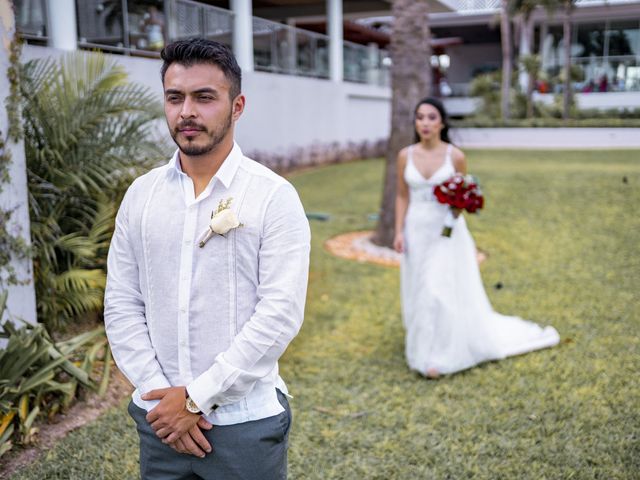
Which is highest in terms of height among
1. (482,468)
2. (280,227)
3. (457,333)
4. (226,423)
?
(280,227)

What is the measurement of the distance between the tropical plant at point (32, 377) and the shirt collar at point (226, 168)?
2.18 m

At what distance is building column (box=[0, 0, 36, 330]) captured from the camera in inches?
168

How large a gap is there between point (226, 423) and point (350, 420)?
243 centimetres

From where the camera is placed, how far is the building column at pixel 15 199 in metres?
4.26

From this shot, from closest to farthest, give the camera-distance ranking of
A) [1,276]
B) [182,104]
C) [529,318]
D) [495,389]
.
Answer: [182,104], [1,276], [495,389], [529,318]

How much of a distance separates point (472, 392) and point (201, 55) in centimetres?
352

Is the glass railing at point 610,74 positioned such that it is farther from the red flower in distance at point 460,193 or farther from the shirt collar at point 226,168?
the shirt collar at point 226,168

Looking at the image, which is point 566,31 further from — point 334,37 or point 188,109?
point 188,109

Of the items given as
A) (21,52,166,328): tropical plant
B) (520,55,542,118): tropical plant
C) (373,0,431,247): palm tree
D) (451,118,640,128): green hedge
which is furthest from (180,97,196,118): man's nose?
(520,55,542,118): tropical plant

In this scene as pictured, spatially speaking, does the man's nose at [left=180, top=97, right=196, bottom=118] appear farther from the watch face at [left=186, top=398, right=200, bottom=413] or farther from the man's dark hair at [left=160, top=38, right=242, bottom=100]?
the watch face at [left=186, top=398, right=200, bottom=413]

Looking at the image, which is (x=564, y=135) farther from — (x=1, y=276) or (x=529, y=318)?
(x=1, y=276)

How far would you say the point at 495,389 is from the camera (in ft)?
15.7

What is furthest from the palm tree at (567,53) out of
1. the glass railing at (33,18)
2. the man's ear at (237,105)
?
the man's ear at (237,105)

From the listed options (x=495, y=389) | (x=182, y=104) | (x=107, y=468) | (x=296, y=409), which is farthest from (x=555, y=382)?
(x=182, y=104)
